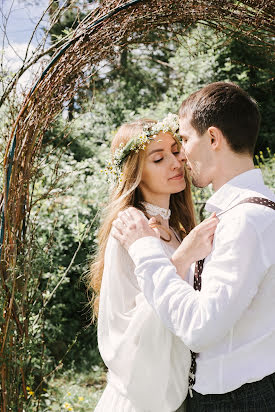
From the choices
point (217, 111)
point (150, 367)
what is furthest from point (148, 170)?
point (150, 367)

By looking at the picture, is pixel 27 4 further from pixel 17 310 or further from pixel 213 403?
pixel 213 403

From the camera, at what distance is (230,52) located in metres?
8.79

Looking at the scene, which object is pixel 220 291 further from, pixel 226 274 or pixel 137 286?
pixel 137 286

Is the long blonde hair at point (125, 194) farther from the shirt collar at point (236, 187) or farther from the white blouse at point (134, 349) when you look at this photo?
the shirt collar at point (236, 187)

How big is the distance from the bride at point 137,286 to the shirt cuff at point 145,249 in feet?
0.45

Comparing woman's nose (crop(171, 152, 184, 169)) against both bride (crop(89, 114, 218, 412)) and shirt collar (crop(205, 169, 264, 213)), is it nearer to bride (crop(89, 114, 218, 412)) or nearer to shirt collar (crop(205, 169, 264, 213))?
bride (crop(89, 114, 218, 412))

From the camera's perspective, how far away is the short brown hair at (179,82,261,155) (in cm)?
176

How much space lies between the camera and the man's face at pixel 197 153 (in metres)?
1.82

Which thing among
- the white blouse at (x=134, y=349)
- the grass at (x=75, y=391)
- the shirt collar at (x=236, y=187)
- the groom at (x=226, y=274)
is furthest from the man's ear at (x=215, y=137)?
the grass at (x=75, y=391)

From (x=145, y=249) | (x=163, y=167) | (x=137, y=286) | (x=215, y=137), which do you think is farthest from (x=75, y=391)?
(x=215, y=137)

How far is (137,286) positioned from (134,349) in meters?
0.30

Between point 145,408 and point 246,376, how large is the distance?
0.63 m

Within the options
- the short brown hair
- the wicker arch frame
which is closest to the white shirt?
the short brown hair

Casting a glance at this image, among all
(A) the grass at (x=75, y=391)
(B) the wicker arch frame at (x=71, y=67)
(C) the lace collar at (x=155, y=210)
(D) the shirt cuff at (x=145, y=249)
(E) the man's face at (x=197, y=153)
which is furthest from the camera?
(A) the grass at (x=75, y=391)
